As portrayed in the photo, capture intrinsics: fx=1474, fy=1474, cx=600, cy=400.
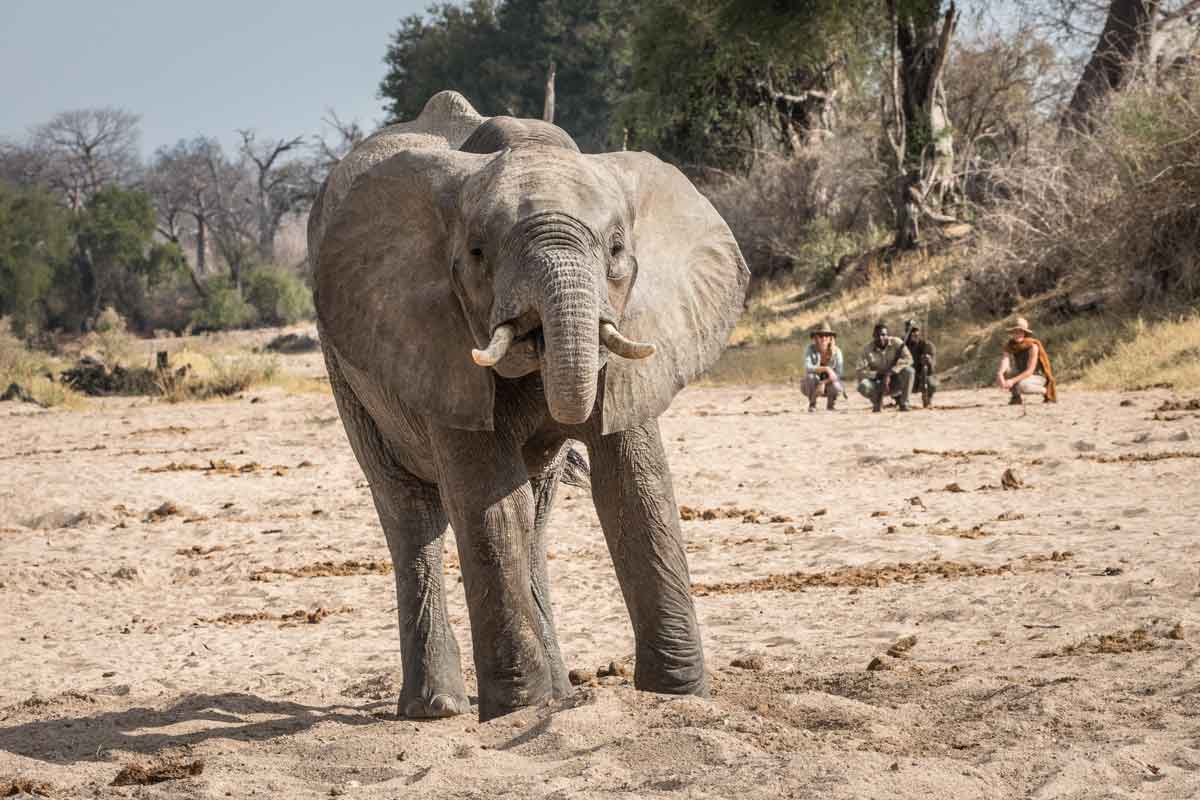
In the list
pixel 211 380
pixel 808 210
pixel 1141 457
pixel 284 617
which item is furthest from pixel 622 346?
pixel 808 210

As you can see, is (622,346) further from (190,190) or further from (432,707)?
(190,190)

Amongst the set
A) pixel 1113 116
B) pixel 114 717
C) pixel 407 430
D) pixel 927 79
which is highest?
pixel 927 79

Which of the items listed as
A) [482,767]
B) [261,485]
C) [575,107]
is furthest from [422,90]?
[482,767]

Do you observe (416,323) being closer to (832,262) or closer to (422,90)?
(832,262)

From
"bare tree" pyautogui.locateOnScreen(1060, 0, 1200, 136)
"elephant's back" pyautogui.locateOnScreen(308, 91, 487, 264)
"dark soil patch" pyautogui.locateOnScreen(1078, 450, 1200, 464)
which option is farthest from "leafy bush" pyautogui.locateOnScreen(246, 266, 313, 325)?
"elephant's back" pyautogui.locateOnScreen(308, 91, 487, 264)

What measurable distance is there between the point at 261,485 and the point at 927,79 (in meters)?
15.3

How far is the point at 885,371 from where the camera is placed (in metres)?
14.3

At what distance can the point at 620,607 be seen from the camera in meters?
6.85

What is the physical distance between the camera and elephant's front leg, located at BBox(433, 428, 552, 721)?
172 inches


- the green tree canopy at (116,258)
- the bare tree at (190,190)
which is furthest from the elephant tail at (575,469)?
the bare tree at (190,190)

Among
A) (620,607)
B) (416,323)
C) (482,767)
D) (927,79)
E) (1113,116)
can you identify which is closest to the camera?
(482,767)

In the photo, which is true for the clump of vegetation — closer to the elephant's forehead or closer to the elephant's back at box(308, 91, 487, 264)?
the elephant's back at box(308, 91, 487, 264)

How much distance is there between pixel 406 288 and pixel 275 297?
134ft

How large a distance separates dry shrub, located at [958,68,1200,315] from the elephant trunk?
13.0 metres
